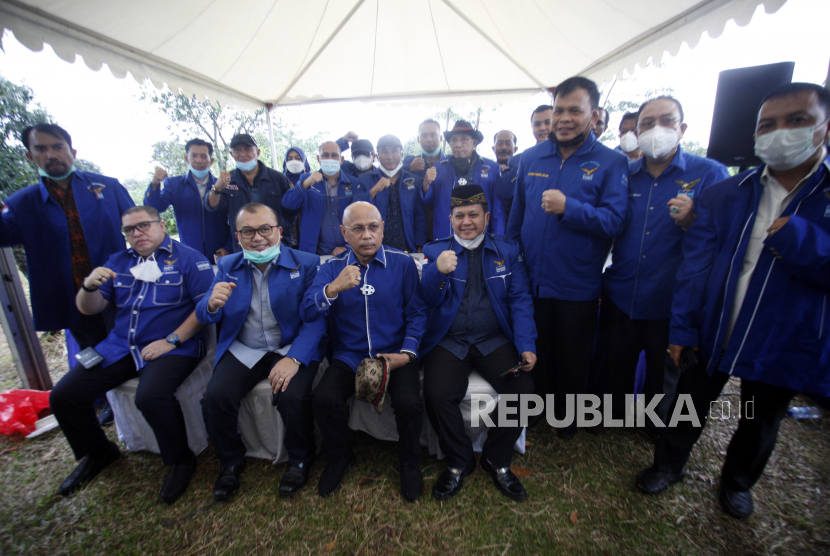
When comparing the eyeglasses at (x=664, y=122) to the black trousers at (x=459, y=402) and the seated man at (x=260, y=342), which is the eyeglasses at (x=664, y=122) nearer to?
the black trousers at (x=459, y=402)

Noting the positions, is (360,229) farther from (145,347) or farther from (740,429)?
(740,429)

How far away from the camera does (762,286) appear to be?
1.64m

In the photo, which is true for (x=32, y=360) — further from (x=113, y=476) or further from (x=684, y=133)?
(x=684, y=133)

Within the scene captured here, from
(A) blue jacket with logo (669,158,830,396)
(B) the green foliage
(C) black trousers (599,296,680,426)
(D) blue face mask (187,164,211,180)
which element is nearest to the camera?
(A) blue jacket with logo (669,158,830,396)

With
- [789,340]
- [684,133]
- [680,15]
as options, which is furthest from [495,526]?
[680,15]

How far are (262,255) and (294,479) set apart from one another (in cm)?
160

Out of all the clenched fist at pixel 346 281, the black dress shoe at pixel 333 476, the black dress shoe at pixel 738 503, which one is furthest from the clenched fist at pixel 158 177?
the black dress shoe at pixel 738 503

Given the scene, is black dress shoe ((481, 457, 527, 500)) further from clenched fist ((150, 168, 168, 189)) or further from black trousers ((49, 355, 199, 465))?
clenched fist ((150, 168, 168, 189))

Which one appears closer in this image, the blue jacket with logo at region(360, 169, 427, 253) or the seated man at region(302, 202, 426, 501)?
the seated man at region(302, 202, 426, 501)

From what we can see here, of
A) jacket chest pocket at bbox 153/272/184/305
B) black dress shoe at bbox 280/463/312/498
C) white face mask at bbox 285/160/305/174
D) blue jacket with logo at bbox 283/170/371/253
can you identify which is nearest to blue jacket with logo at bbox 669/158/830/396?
black dress shoe at bbox 280/463/312/498

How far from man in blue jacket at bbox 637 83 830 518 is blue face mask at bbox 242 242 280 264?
2.68 metres

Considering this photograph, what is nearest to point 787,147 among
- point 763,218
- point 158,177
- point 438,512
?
point 763,218

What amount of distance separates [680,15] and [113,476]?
242 inches

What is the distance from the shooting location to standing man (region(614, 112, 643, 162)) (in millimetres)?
3195
